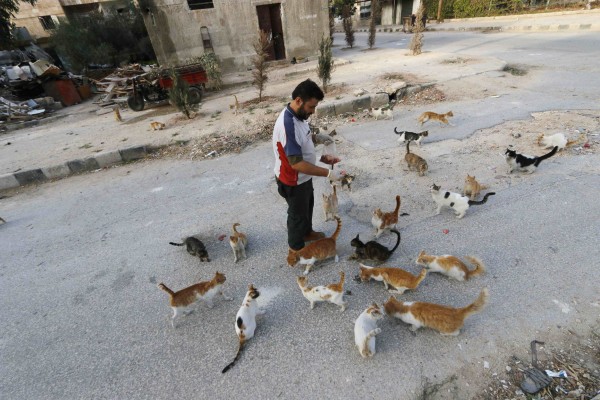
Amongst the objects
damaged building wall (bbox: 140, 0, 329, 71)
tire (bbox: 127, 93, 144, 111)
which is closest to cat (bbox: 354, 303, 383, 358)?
tire (bbox: 127, 93, 144, 111)

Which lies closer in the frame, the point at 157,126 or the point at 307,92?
the point at 307,92

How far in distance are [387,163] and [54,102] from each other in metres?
16.1

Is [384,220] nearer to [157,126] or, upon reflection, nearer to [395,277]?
[395,277]

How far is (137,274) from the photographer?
3.68 meters

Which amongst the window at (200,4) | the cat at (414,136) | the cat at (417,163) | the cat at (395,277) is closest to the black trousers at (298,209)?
the cat at (395,277)

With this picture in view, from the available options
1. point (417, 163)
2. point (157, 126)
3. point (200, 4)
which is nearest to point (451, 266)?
point (417, 163)

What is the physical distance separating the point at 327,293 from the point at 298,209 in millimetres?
968

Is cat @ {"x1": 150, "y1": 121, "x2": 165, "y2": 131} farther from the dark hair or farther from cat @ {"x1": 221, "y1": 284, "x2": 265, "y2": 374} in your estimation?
cat @ {"x1": 221, "y1": 284, "x2": 265, "y2": 374}

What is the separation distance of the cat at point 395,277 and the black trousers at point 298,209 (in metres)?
0.82

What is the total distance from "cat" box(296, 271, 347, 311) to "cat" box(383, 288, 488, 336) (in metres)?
0.48

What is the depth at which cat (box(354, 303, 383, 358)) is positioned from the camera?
91.4 inches

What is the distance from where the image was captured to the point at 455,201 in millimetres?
3770

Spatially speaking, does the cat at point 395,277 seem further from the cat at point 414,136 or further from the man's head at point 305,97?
the cat at point 414,136

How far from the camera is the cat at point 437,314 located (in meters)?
2.34
